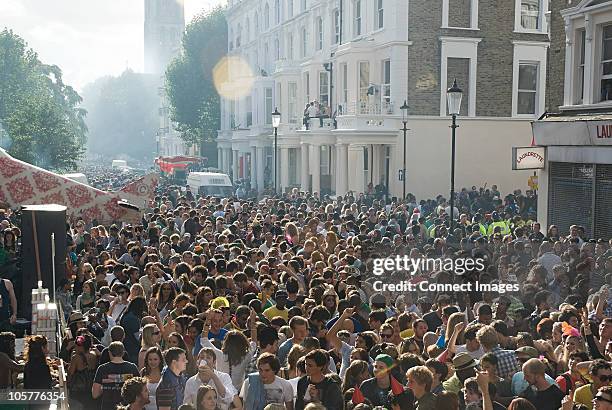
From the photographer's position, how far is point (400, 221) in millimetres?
22297

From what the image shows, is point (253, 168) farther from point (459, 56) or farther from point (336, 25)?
point (459, 56)

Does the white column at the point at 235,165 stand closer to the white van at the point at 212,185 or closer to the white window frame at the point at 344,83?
the white van at the point at 212,185

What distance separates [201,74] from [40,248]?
59981mm

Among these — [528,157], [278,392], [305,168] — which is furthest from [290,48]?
[278,392]

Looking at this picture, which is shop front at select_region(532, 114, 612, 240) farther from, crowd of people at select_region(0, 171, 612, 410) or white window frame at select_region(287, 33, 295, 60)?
→ white window frame at select_region(287, 33, 295, 60)

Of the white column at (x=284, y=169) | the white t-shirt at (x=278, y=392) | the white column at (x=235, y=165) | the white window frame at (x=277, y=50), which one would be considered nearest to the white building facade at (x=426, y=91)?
the white column at (x=284, y=169)

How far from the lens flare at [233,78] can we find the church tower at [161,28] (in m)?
115

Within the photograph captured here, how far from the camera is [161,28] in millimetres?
185250

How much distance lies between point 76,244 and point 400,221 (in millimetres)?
8352

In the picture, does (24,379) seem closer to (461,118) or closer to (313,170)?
(461,118)

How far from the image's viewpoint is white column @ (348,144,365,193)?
35316 mm

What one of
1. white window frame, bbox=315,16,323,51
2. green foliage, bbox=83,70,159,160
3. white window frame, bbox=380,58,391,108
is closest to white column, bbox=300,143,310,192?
white window frame, bbox=315,16,323,51

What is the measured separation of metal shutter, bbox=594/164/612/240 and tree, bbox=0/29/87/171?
118ft

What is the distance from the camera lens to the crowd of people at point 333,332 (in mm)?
7137
